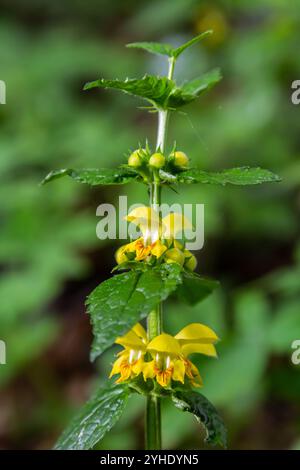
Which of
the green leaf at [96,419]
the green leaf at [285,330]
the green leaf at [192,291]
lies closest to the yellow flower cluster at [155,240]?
the green leaf at [192,291]

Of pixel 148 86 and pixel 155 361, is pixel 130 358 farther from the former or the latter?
pixel 148 86

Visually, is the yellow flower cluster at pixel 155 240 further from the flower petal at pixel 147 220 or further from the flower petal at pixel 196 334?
the flower petal at pixel 196 334

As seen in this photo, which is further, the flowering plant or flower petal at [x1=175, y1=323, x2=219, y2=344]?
flower petal at [x1=175, y1=323, x2=219, y2=344]

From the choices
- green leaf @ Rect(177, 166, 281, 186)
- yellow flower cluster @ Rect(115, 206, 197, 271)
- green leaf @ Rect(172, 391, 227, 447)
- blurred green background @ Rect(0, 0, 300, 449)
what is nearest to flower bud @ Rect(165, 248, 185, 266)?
yellow flower cluster @ Rect(115, 206, 197, 271)

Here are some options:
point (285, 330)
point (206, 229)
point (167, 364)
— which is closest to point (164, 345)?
point (167, 364)

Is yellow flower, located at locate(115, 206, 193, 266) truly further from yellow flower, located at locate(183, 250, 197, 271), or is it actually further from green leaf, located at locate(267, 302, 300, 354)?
green leaf, located at locate(267, 302, 300, 354)

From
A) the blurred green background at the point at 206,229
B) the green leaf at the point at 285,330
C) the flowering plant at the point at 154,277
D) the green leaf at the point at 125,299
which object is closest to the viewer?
the green leaf at the point at 125,299

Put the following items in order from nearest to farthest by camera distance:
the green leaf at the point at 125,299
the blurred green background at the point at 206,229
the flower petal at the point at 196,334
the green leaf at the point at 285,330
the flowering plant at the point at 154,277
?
the green leaf at the point at 125,299 < the flowering plant at the point at 154,277 < the flower petal at the point at 196,334 < the green leaf at the point at 285,330 < the blurred green background at the point at 206,229
